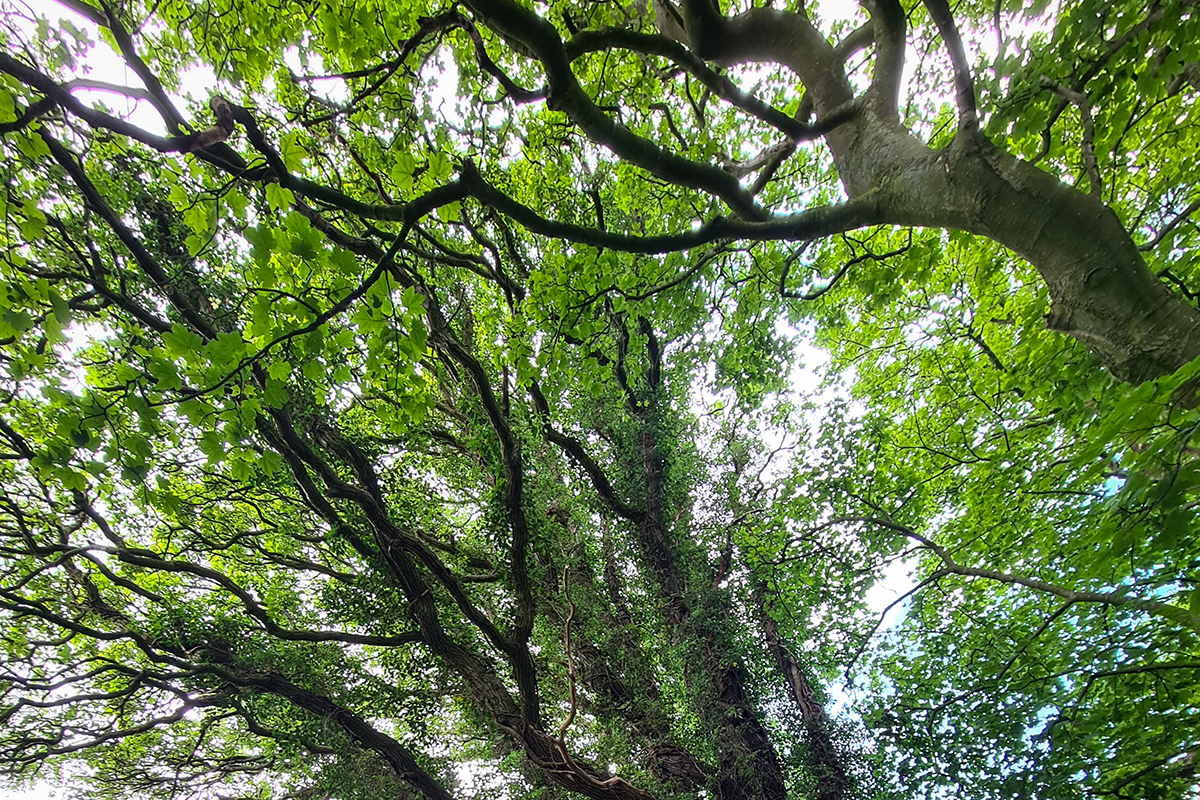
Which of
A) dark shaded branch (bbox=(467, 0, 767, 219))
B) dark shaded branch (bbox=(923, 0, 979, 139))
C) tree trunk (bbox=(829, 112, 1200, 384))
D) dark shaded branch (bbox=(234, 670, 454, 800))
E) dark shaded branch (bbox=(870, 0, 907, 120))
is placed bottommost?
dark shaded branch (bbox=(234, 670, 454, 800))

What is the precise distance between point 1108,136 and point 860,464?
408 cm

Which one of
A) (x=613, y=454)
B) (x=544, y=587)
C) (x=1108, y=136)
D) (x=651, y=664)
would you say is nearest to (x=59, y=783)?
(x=544, y=587)

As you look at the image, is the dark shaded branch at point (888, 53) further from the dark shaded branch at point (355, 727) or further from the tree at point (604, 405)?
the dark shaded branch at point (355, 727)

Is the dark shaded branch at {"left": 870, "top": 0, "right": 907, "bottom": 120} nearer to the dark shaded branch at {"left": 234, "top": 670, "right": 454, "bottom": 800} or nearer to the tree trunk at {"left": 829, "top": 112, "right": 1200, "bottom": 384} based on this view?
the tree trunk at {"left": 829, "top": 112, "right": 1200, "bottom": 384}

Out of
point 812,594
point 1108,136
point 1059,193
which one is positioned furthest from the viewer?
point 812,594

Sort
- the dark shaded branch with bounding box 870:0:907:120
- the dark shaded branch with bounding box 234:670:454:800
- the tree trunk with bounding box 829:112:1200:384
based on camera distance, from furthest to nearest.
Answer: the dark shaded branch with bounding box 234:670:454:800
the dark shaded branch with bounding box 870:0:907:120
the tree trunk with bounding box 829:112:1200:384

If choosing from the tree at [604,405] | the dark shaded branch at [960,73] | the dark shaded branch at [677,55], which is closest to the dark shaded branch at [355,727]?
the tree at [604,405]

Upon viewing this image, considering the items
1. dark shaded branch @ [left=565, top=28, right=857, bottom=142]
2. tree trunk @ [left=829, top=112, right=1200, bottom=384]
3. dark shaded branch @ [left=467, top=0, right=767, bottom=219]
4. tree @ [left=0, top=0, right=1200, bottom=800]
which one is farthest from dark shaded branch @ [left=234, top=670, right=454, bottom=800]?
tree trunk @ [left=829, top=112, right=1200, bottom=384]

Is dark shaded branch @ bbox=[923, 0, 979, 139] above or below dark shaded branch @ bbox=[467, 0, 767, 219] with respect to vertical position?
below

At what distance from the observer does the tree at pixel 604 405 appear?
208cm

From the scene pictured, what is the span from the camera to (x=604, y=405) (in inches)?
317

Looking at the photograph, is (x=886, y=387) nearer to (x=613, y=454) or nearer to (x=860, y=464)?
(x=860, y=464)

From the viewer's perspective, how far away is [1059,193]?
1.68m

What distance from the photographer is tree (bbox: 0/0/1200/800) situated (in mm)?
2076
